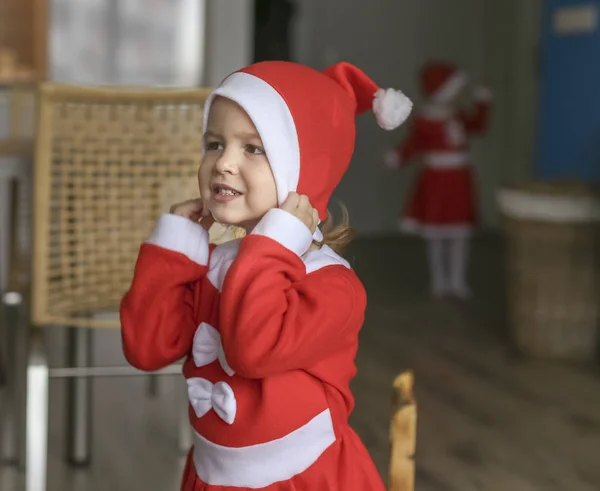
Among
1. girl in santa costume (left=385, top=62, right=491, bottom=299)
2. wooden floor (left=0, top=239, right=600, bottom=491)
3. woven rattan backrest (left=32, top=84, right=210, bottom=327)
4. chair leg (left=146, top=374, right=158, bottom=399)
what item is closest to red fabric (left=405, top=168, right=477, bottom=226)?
girl in santa costume (left=385, top=62, right=491, bottom=299)

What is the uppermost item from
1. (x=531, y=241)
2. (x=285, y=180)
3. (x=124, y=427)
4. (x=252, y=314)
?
(x=285, y=180)

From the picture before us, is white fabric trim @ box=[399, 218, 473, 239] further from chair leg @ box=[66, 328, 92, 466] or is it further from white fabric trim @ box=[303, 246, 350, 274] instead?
white fabric trim @ box=[303, 246, 350, 274]

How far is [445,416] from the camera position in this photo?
2.52 meters

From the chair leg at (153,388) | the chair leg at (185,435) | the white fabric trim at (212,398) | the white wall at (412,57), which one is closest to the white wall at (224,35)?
the chair leg at (153,388)

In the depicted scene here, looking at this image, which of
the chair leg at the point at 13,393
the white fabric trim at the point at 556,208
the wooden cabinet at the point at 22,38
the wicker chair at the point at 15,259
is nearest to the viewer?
the wicker chair at the point at 15,259

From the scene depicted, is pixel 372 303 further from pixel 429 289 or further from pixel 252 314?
pixel 252 314

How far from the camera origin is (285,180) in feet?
3.31

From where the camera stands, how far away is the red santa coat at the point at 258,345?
0.97m

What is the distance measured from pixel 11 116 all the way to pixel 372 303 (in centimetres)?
166

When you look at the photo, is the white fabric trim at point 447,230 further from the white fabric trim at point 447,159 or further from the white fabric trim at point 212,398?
the white fabric trim at point 212,398

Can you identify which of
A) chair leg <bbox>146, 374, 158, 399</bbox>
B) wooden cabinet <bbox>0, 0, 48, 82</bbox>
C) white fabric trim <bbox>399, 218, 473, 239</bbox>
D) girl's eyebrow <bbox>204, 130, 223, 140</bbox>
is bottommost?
chair leg <bbox>146, 374, 158, 399</bbox>

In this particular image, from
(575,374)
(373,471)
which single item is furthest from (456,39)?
(373,471)

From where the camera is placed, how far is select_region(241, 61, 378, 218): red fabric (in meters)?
1.02

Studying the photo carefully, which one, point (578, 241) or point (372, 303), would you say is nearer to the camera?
point (578, 241)
